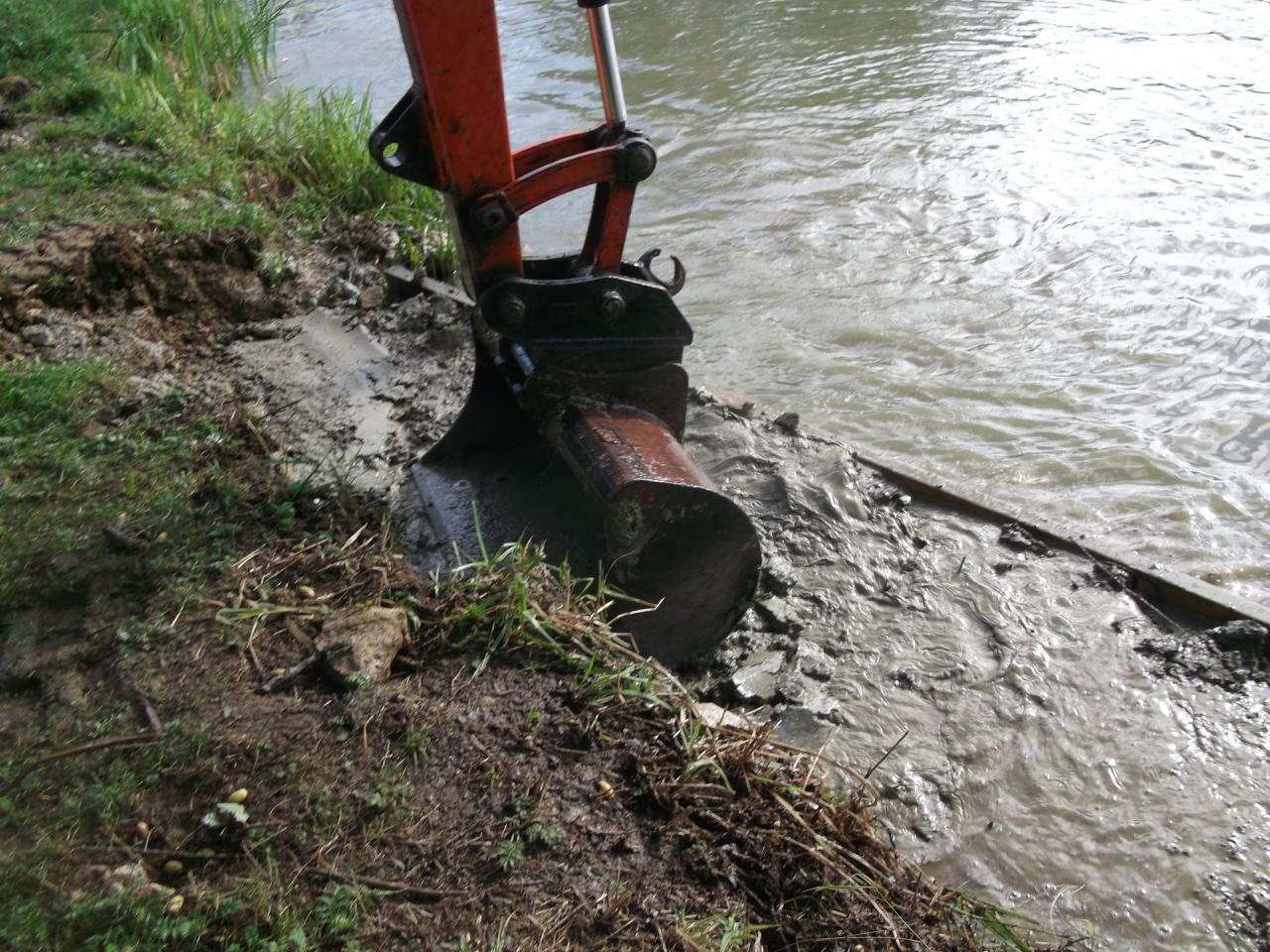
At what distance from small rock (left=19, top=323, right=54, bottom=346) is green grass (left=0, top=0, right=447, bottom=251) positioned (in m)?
0.53

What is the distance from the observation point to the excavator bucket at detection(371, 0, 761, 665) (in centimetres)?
294

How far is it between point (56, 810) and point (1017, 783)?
2484 mm

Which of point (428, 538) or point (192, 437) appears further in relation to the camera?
point (192, 437)

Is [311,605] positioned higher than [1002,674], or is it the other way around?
[311,605]

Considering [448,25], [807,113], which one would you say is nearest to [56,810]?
[448,25]

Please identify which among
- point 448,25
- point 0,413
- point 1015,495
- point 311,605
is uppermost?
point 448,25

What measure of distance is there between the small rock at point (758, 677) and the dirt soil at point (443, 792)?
46 centimetres

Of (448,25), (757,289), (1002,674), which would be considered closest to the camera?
(448,25)

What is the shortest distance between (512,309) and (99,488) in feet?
4.91

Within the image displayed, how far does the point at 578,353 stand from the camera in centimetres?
328

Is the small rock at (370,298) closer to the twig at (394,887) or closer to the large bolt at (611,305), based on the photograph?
the large bolt at (611,305)

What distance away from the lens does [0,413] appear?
3.70 m

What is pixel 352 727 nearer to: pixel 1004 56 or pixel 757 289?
pixel 757 289

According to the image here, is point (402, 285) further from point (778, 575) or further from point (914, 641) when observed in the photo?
point (914, 641)
